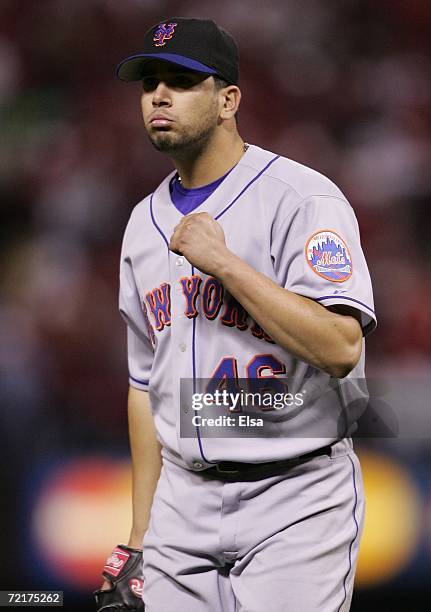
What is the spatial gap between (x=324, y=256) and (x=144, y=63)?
52 cm

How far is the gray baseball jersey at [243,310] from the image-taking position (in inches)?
58.9

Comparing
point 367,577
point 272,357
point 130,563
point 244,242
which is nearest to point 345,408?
point 272,357

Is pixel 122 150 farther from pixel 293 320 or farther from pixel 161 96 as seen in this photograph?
pixel 293 320

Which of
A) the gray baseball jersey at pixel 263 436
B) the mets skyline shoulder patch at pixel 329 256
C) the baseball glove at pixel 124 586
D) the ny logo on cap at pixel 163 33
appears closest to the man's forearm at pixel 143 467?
the baseball glove at pixel 124 586

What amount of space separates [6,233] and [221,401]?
1923mm

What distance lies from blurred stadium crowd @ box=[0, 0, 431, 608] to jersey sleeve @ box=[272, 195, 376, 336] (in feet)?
5.43

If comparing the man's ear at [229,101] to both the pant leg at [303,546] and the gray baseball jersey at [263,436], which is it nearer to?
the gray baseball jersey at [263,436]

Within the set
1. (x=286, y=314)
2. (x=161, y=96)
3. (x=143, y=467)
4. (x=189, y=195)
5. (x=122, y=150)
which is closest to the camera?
(x=286, y=314)

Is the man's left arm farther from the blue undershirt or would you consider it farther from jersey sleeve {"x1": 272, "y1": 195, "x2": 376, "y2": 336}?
the blue undershirt

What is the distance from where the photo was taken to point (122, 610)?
5.93ft

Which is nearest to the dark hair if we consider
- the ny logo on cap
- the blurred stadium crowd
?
the ny logo on cap

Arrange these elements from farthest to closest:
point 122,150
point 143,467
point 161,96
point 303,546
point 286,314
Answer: point 122,150 → point 143,467 → point 161,96 → point 303,546 → point 286,314

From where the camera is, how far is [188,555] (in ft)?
5.24

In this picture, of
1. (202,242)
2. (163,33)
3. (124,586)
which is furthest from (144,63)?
(124,586)
